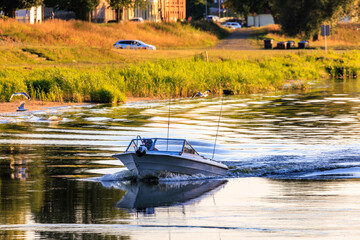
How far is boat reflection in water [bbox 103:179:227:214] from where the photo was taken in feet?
48.0

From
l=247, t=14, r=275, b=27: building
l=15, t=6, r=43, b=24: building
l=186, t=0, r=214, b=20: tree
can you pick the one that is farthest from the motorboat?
l=186, t=0, r=214, b=20: tree

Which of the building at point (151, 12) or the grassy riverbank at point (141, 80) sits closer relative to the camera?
the grassy riverbank at point (141, 80)

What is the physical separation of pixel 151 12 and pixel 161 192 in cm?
10108

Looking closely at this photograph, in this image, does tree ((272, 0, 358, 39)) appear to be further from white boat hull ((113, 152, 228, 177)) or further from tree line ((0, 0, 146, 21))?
white boat hull ((113, 152, 228, 177))

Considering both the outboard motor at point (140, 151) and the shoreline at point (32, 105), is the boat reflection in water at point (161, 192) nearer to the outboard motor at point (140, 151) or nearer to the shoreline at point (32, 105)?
the outboard motor at point (140, 151)

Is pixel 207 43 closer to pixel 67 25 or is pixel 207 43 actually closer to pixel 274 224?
pixel 67 25

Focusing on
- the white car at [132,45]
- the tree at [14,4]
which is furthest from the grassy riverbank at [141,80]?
the tree at [14,4]

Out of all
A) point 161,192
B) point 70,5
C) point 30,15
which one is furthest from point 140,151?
point 30,15

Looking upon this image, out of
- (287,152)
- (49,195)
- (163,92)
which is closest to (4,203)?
(49,195)

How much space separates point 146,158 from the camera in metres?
16.3

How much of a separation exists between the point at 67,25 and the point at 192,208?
2482 inches

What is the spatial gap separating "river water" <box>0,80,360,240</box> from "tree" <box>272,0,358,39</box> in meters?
71.3

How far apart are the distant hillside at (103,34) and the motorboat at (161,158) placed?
46.1 meters

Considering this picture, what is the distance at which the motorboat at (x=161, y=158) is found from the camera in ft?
53.2
